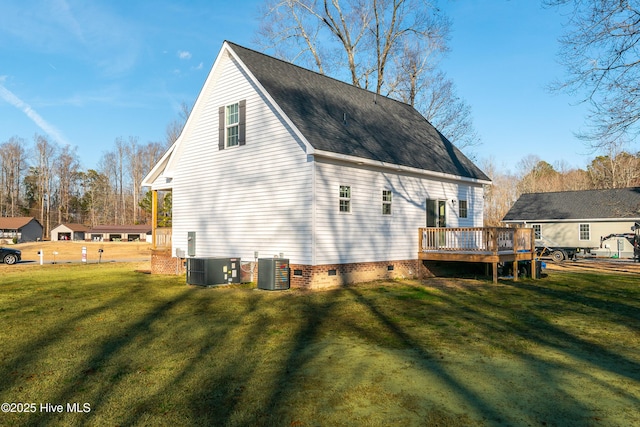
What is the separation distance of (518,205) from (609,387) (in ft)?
130

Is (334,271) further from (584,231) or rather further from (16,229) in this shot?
(16,229)

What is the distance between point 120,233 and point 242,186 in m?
68.9

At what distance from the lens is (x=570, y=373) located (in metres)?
6.39

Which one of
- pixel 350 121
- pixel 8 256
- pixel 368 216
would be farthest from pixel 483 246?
pixel 8 256

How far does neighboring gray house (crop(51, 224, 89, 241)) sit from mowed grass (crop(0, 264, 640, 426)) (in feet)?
251

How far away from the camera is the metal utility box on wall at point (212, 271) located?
15.9m

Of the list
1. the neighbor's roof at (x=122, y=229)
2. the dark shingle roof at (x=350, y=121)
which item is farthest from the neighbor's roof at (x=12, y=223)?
the dark shingle roof at (x=350, y=121)

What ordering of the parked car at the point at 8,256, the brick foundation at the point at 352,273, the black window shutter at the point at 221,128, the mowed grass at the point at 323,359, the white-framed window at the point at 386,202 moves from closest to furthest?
the mowed grass at the point at 323,359 → the brick foundation at the point at 352,273 → the white-framed window at the point at 386,202 → the black window shutter at the point at 221,128 → the parked car at the point at 8,256

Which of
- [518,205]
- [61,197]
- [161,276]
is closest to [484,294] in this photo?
[161,276]

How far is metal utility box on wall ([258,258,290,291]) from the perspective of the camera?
14875 millimetres

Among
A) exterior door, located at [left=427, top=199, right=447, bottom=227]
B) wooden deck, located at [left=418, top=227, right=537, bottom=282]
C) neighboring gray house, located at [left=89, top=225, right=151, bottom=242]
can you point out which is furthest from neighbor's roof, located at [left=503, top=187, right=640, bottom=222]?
neighboring gray house, located at [left=89, top=225, right=151, bottom=242]

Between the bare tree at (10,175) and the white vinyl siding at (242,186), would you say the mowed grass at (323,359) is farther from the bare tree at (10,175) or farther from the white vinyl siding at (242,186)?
the bare tree at (10,175)

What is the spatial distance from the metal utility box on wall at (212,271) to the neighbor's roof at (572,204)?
102 ft

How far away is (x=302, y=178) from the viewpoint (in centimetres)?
1530
